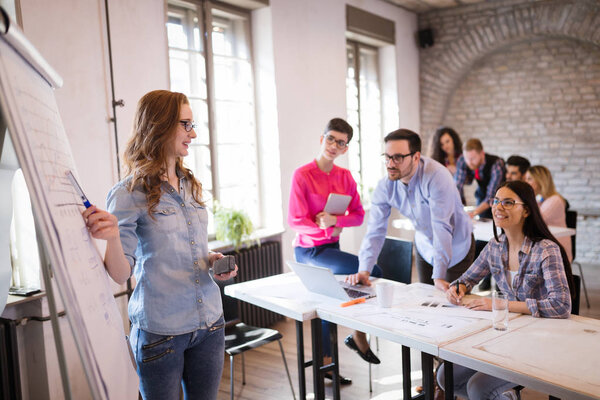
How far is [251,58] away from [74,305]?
13.7 feet

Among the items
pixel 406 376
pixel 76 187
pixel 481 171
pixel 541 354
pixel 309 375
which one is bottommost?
pixel 309 375

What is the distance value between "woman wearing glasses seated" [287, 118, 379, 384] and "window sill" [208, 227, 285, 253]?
81cm

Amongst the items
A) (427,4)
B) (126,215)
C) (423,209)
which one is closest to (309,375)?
(423,209)

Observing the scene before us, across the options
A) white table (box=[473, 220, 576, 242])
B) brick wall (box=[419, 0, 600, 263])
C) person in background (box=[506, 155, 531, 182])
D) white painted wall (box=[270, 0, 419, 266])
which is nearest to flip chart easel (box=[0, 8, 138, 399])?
white table (box=[473, 220, 576, 242])

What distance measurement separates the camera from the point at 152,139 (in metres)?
1.78

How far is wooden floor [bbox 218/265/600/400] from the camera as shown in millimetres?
3381

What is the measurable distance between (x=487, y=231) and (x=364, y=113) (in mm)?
2858

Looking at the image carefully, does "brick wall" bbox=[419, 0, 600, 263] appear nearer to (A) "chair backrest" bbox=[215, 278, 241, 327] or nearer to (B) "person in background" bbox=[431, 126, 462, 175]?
(B) "person in background" bbox=[431, 126, 462, 175]

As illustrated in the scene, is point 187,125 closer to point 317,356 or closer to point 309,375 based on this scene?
point 317,356

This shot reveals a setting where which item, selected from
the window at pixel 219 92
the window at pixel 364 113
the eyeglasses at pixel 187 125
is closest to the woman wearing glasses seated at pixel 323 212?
the window at pixel 219 92

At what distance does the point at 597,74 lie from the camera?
6738 millimetres

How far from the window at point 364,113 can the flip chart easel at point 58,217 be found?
16.7 ft

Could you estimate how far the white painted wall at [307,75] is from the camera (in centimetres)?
498

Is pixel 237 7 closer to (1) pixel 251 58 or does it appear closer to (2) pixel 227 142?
(1) pixel 251 58
